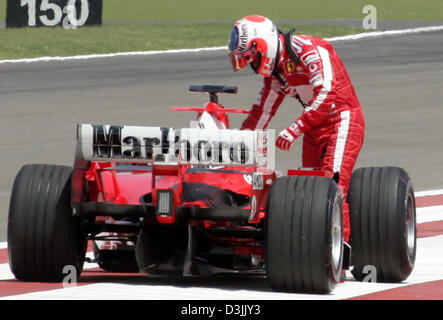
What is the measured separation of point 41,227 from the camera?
7539 millimetres

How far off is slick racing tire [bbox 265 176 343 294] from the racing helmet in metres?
1.22

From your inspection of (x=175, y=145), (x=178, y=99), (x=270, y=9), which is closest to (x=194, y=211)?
(x=175, y=145)

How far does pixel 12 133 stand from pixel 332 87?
10.7 metres

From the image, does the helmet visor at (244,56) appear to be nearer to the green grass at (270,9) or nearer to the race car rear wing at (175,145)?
the race car rear wing at (175,145)

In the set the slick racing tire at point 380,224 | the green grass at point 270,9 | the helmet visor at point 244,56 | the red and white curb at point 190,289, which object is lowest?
the red and white curb at point 190,289

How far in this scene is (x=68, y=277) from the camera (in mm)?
7738

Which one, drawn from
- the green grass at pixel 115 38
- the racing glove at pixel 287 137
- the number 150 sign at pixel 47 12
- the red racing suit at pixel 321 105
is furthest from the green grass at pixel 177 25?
the racing glove at pixel 287 137

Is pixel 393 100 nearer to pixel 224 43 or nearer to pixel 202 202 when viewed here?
pixel 224 43

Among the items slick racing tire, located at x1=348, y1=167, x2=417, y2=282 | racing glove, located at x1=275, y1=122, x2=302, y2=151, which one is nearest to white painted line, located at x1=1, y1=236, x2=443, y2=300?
slick racing tire, located at x1=348, y1=167, x2=417, y2=282

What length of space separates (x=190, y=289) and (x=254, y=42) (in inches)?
67.5

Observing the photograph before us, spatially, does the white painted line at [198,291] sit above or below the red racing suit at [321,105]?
below

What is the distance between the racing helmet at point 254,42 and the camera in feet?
26.8

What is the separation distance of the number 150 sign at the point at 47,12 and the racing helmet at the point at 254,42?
72.7 feet

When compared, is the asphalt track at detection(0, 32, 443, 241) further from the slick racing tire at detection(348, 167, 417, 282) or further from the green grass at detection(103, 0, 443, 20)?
the green grass at detection(103, 0, 443, 20)
